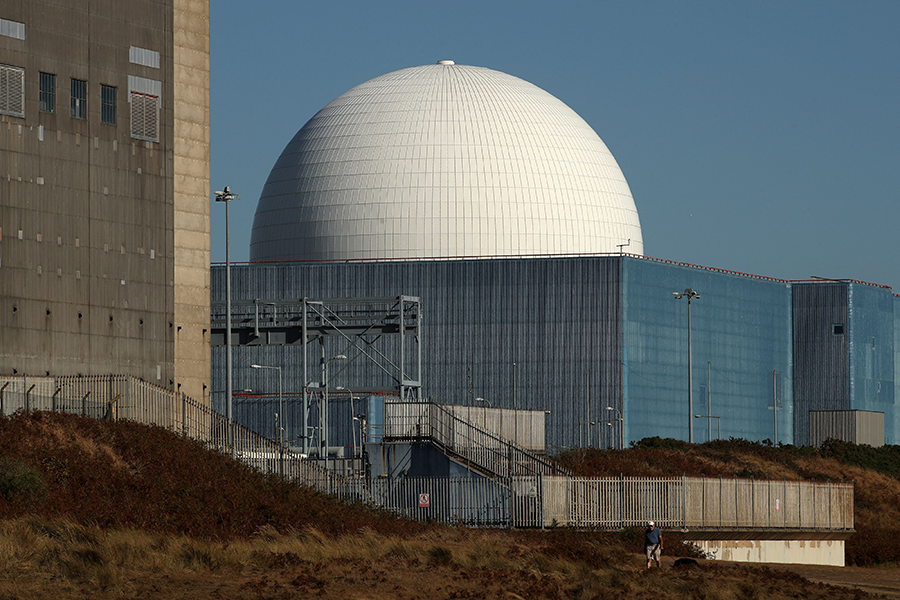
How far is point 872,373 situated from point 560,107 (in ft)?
127

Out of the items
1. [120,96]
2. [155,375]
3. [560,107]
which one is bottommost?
[155,375]

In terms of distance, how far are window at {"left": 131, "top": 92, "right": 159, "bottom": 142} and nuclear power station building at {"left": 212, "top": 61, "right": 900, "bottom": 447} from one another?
50490 millimetres

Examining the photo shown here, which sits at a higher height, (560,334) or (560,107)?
(560,107)

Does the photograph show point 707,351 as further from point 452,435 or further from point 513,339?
point 452,435

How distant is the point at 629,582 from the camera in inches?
1310

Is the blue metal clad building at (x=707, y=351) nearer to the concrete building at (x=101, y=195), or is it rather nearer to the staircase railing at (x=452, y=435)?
the concrete building at (x=101, y=195)

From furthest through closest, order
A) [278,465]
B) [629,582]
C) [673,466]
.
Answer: [673,466] → [278,465] → [629,582]

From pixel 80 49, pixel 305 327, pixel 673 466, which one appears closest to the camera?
pixel 80 49

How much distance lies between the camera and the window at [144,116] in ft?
194

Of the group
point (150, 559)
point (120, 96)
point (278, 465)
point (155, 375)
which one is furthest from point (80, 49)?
point (150, 559)

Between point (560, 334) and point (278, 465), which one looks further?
point (560, 334)

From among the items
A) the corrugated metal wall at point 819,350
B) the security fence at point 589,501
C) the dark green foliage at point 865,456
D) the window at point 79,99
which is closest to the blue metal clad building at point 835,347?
the corrugated metal wall at point 819,350

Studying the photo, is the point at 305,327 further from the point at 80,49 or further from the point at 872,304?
the point at 872,304

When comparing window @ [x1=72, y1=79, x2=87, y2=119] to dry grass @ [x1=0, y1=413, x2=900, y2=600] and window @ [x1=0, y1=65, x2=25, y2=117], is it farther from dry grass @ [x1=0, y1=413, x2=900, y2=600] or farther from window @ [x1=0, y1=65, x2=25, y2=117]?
dry grass @ [x1=0, y1=413, x2=900, y2=600]
